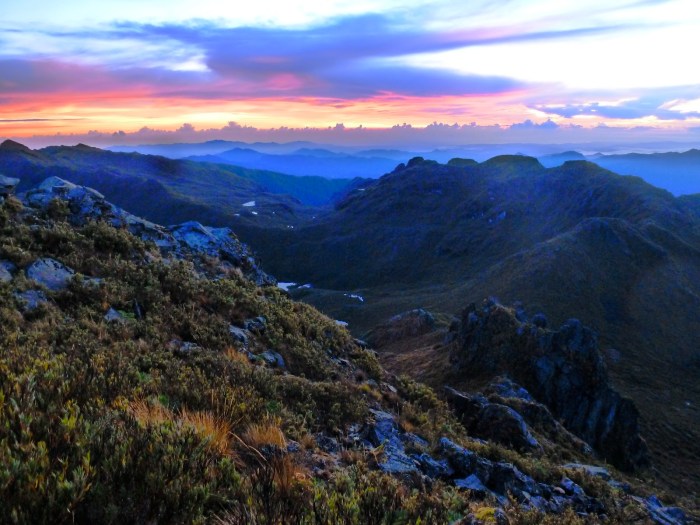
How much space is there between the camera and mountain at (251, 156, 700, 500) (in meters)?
57.5

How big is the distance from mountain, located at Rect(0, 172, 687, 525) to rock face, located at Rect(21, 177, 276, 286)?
0.13 meters

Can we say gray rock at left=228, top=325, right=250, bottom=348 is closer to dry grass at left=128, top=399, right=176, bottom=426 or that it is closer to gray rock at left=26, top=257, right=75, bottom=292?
Answer: gray rock at left=26, top=257, right=75, bottom=292

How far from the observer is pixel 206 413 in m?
6.34

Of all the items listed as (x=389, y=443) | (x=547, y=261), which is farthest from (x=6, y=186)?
(x=547, y=261)

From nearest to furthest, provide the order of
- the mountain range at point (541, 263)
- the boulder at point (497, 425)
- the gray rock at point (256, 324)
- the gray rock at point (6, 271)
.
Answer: the gray rock at point (6, 271), the gray rock at point (256, 324), the boulder at point (497, 425), the mountain range at point (541, 263)

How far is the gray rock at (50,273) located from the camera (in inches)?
488

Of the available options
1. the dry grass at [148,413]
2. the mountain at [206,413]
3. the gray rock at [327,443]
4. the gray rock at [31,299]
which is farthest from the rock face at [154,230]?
the dry grass at [148,413]

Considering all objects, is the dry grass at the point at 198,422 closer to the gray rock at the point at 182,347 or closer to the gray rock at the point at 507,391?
the gray rock at the point at 182,347

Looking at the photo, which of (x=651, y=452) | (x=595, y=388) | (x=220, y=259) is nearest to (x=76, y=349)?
Answer: (x=220, y=259)

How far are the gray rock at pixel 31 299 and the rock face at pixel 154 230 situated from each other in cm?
733

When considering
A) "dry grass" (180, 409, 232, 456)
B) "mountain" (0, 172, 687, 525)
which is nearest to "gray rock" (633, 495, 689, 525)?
"mountain" (0, 172, 687, 525)

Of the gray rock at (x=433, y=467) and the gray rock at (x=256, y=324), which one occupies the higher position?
the gray rock at (x=256, y=324)

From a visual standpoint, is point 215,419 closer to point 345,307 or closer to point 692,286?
point 345,307

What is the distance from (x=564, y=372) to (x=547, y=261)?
54006mm
